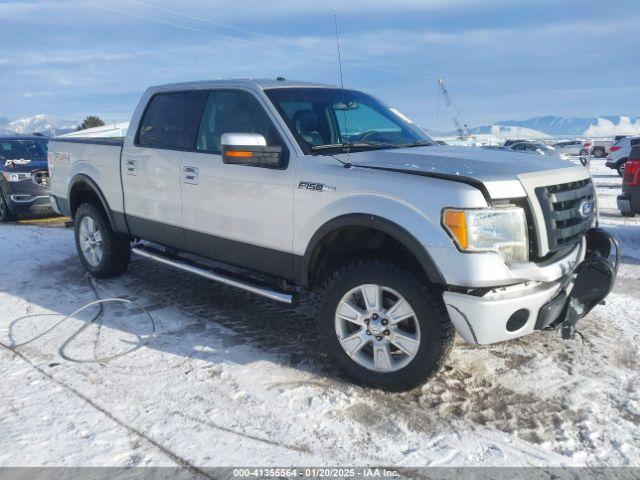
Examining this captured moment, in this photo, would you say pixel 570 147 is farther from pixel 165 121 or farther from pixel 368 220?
pixel 368 220

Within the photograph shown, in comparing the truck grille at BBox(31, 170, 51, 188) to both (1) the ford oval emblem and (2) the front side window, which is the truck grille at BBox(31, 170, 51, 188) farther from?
(1) the ford oval emblem

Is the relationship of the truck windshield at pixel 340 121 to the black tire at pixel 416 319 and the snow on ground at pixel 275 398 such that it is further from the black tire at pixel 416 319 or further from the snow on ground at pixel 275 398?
the snow on ground at pixel 275 398

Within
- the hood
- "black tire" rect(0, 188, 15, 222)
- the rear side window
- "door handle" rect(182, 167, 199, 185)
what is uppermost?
the rear side window

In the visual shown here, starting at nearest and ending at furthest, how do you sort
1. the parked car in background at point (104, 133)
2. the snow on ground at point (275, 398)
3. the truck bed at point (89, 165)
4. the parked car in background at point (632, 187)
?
the snow on ground at point (275, 398) < the truck bed at point (89, 165) < the parked car in background at point (104, 133) < the parked car in background at point (632, 187)

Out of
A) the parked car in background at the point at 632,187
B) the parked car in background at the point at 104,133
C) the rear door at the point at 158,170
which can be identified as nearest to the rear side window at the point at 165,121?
the rear door at the point at 158,170

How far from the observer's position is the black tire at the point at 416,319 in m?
3.25

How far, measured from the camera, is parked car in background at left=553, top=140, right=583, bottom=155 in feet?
143

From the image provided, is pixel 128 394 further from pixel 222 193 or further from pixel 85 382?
pixel 222 193

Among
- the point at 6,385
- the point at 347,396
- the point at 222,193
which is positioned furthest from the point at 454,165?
the point at 6,385

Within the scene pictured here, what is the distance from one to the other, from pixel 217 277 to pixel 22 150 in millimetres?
9327

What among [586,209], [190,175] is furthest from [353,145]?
[586,209]

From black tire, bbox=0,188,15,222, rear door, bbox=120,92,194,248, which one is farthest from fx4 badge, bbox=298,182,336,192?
black tire, bbox=0,188,15,222

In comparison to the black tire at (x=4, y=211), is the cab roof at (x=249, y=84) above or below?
above

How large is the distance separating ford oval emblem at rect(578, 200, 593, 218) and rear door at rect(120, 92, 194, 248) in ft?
10.1
